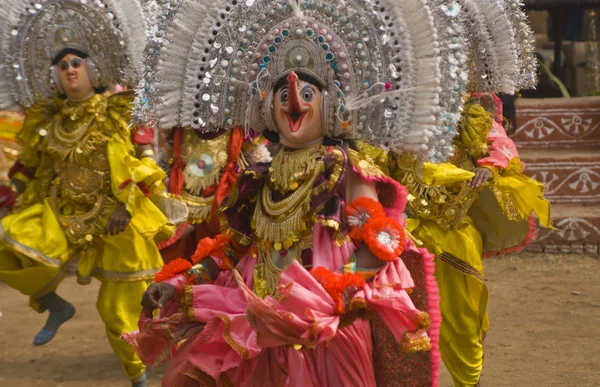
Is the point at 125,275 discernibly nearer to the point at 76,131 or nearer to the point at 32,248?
the point at 32,248

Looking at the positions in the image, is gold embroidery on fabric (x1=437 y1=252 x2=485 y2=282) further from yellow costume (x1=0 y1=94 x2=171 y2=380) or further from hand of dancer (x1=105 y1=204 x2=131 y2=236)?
hand of dancer (x1=105 y1=204 x2=131 y2=236)

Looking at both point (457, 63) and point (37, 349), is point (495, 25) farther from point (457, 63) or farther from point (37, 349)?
point (37, 349)

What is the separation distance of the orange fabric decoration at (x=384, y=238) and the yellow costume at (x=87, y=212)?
2.57 meters

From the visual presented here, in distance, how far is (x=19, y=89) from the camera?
624cm

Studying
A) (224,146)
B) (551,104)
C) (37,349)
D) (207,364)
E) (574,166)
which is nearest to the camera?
(207,364)

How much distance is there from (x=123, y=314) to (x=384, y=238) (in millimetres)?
2993

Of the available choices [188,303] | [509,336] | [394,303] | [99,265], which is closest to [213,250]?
[188,303]

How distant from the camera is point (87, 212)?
6.38 metres

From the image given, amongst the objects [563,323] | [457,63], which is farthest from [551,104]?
[457,63]

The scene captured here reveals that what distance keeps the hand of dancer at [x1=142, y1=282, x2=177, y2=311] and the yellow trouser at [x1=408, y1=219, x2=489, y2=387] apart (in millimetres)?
2224

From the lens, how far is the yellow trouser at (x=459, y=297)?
5.95 metres

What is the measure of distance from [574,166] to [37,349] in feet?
19.9

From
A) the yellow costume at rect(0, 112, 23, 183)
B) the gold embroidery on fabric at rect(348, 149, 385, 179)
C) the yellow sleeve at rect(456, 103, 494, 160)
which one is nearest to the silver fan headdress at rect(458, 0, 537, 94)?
the yellow sleeve at rect(456, 103, 494, 160)

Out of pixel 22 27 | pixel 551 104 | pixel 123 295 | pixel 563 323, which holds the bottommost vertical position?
pixel 563 323
